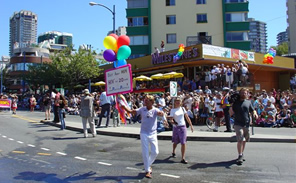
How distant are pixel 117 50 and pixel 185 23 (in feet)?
102

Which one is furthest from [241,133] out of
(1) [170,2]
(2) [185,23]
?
(1) [170,2]

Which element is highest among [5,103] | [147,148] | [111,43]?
[111,43]

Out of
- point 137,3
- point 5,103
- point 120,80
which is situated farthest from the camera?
point 137,3

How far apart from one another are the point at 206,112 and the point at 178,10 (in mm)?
26181

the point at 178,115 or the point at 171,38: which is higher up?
the point at 171,38

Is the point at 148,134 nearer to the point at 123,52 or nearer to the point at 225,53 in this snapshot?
the point at 123,52

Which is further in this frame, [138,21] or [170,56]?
[138,21]

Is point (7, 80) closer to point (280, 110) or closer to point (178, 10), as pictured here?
point (178, 10)

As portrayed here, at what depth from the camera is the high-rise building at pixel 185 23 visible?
3734 cm

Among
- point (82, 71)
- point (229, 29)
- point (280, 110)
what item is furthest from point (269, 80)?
point (82, 71)

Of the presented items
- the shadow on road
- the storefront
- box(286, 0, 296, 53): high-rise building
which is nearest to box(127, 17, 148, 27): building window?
the storefront

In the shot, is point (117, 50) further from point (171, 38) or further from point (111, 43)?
point (171, 38)

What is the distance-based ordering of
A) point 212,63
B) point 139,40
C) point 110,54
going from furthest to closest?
point 139,40, point 212,63, point 110,54

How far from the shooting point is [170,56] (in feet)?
82.8
